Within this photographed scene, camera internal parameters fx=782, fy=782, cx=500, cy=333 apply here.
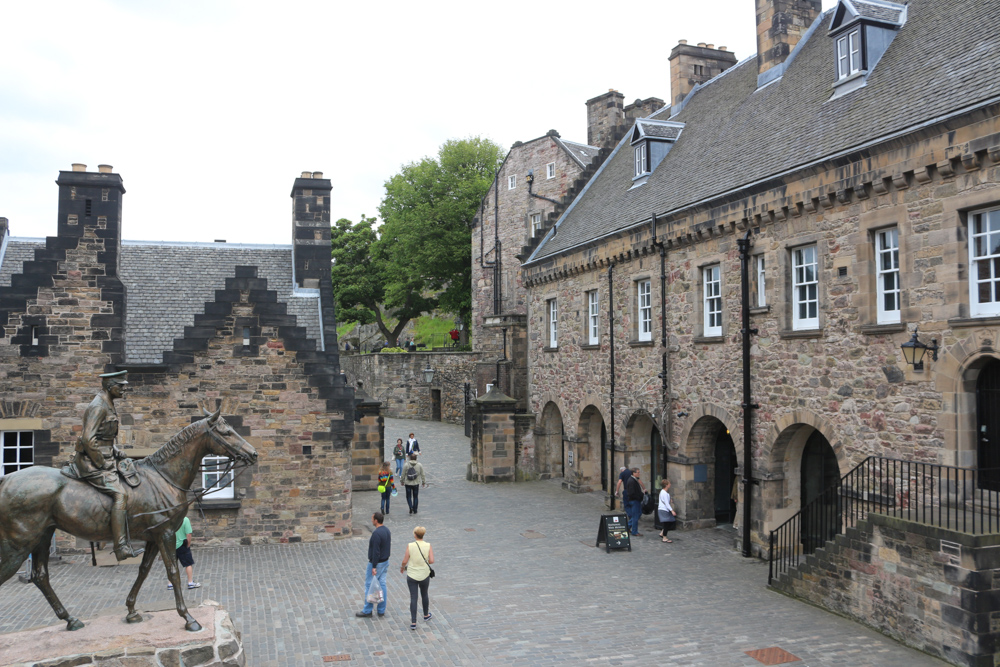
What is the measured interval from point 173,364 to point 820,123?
48.4 feet

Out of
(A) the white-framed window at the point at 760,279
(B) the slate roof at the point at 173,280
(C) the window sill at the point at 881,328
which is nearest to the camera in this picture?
(C) the window sill at the point at 881,328

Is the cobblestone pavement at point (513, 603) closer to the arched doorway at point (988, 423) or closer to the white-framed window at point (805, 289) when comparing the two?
the arched doorway at point (988, 423)

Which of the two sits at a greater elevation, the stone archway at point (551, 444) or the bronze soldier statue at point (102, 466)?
the bronze soldier statue at point (102, 466)

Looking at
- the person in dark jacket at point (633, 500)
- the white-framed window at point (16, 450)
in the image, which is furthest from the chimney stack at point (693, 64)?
the white-framed window at point (16, 450)

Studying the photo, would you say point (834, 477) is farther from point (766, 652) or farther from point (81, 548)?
point (81, 548)

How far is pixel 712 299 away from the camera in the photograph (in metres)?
18.5

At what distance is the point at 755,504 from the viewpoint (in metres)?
16.4

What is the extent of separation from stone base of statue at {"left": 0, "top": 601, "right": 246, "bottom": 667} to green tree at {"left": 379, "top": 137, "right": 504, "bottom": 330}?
41.0 meters

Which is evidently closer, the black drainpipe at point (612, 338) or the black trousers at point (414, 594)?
the black trousers at point (414, 594)

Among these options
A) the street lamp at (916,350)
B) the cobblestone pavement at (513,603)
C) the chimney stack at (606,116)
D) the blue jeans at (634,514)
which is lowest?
the cobblestone pavement at (513,603)

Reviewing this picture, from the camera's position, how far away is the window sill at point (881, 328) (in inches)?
507

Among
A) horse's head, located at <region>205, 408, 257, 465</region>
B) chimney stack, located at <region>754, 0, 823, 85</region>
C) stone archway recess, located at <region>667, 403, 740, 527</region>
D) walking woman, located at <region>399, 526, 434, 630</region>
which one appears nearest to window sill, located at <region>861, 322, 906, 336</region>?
stone archway recess, located at <region>667, 403, 740, 527</region>

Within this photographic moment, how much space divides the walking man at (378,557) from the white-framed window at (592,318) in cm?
1346

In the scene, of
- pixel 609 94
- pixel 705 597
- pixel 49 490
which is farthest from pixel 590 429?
pixel 49 490
